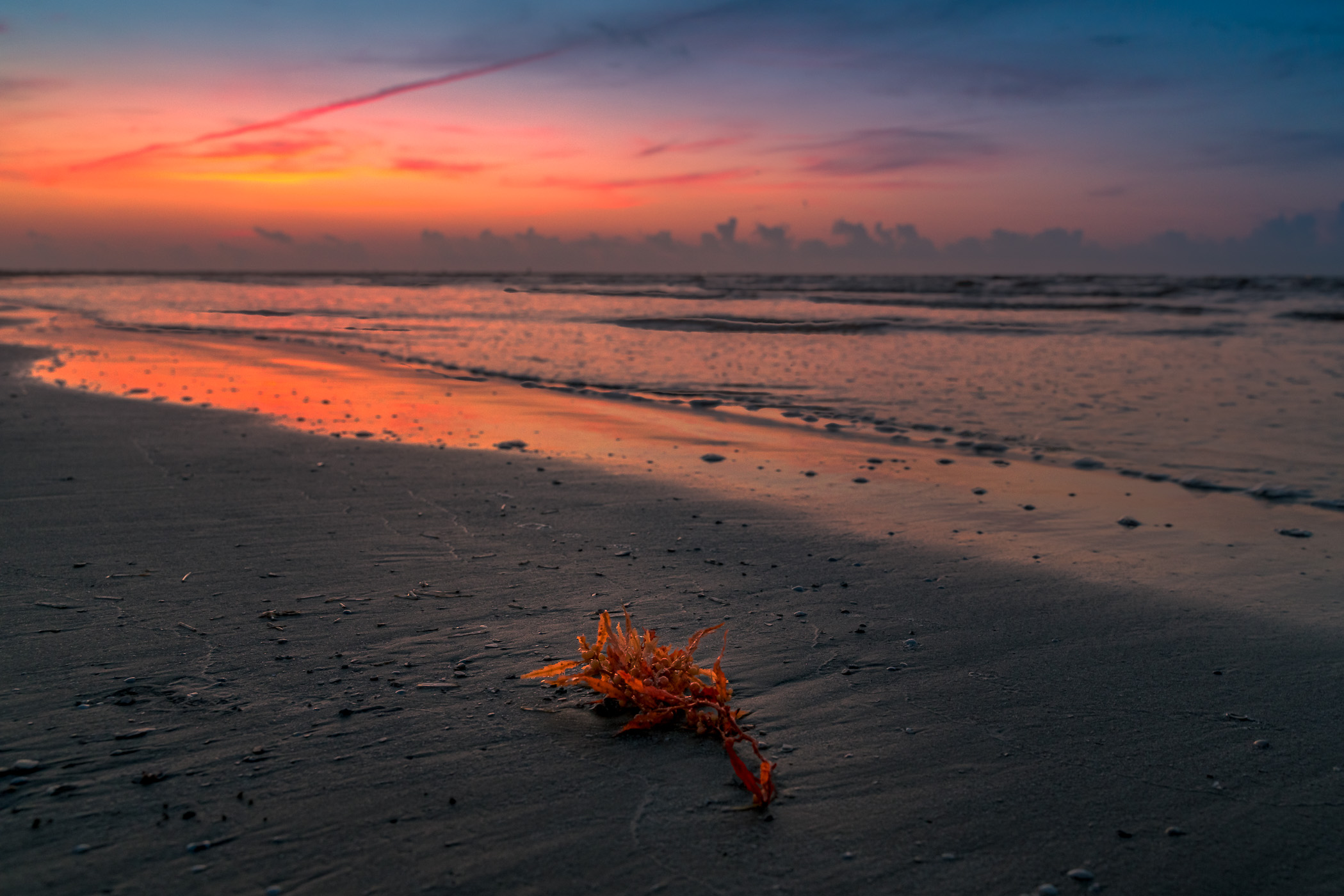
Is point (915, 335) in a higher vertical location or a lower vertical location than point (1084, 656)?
higher

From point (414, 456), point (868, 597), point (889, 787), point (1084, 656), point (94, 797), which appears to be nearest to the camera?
point (94, 797)

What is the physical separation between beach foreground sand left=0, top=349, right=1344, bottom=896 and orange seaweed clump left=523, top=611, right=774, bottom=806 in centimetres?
7

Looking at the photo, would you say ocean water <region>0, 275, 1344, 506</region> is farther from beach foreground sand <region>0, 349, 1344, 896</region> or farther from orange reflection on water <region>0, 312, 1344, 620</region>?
beach foreground sand <region>0, 349, 1344, 896</region>

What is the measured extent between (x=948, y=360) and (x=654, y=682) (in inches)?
537

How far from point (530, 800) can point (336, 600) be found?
174cm

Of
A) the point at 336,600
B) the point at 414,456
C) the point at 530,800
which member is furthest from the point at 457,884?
the point at 414,456

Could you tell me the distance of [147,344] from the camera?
15625mm

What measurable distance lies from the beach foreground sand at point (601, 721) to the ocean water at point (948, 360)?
400 centimetres

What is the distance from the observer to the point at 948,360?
1506 cm

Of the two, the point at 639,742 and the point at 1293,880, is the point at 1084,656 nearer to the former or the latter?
the point at 1293,880

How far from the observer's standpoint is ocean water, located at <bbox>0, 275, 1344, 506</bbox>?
7.93 m

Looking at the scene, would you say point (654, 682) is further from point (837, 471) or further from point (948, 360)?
point (948, 360)

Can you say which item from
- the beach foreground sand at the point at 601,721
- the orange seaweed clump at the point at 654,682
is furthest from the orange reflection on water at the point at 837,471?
the orange seaweed clump at the point at 654,682

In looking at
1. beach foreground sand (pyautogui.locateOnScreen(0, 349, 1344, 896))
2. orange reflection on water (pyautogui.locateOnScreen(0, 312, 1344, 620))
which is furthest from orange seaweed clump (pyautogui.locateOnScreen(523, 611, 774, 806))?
orange reflection on water (pyautogui.locateOnScreen(0, 312, 1344, 620))
